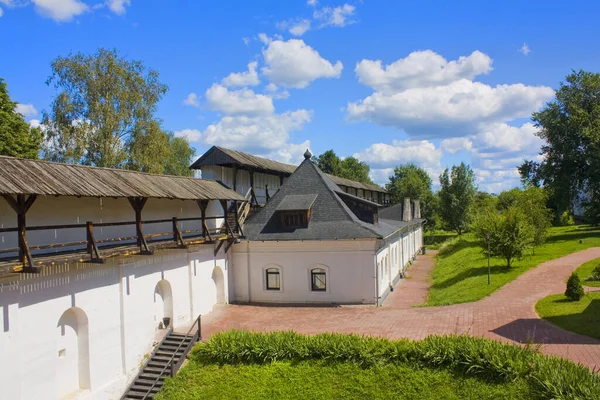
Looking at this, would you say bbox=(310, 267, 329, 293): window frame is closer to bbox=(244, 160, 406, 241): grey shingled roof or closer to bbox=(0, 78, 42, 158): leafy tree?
bbox=(244, 160, 406, 241): grey shingled roof

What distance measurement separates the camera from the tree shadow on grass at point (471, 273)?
2822 centimetres

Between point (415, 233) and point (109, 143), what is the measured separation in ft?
108

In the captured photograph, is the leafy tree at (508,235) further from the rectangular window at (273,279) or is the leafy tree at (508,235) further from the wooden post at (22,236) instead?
the wooden post at (22,236)

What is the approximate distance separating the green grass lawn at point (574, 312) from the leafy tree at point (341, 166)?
70.0m

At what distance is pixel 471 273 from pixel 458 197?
34.3 meters

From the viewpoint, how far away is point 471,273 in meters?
29.4

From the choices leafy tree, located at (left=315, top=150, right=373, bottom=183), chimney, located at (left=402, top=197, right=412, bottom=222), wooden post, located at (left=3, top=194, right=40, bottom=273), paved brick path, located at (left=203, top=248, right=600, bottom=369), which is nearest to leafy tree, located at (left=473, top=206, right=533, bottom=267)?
paved brick path, located at (left=203, top=248, right=600, bottom=369)

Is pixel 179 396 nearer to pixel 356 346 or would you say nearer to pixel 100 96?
pixel 356 346

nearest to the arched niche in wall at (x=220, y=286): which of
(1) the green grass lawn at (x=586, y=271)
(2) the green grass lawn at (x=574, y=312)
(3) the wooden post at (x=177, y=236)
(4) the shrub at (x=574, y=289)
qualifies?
(3) the wooden post at (x=177, y=236)

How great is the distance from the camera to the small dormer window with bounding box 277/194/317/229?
1005 inches

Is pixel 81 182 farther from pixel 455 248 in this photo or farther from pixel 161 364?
pixel 455 248

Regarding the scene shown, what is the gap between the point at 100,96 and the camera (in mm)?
29953

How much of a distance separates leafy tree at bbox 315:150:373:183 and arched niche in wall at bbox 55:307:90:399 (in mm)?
76461

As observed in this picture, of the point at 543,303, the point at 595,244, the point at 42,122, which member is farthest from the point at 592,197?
the point at 42,122
